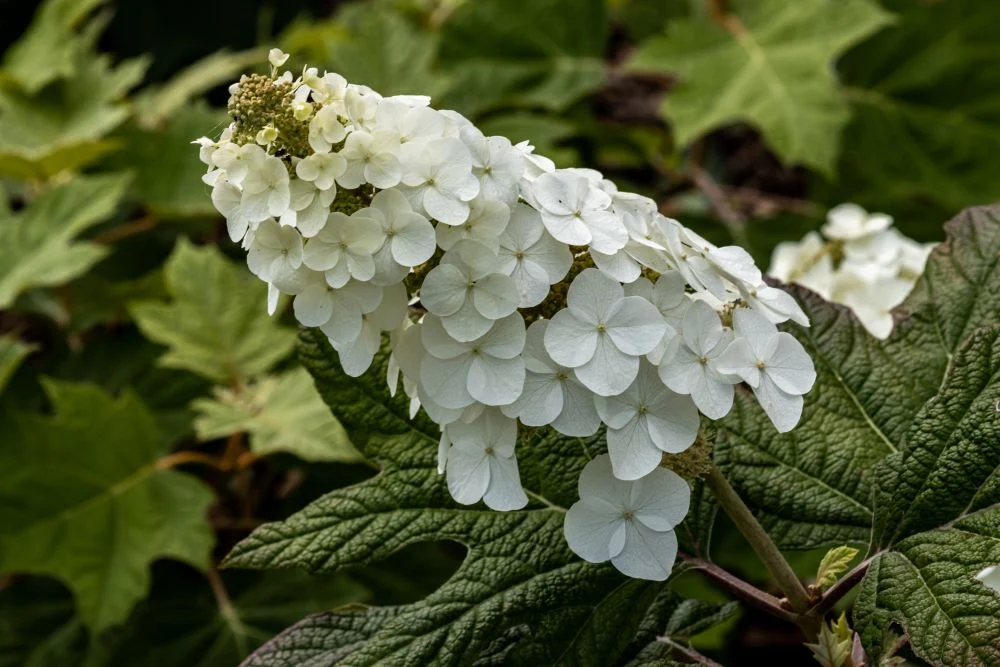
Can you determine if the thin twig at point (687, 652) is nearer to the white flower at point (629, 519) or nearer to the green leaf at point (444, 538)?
the green leaf at point (444, 538)

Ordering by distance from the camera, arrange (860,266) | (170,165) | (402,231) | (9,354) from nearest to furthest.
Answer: (402,231) → (860,266) → (9,354) → (170,165)

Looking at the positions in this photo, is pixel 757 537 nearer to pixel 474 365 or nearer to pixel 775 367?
pixel 775 367

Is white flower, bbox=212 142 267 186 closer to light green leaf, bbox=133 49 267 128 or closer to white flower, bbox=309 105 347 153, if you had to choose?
white flower, bbox=309 105 347 153

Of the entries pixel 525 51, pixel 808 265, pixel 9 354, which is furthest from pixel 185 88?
pixel 808 265

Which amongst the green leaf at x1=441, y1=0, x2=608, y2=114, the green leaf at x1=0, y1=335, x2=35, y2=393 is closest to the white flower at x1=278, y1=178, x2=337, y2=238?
the green leaf at x1=0, y1=335, x2=35, y2=393

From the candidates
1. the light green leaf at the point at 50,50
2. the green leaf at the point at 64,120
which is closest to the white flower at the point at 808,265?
the green leaf at the point at 64,120

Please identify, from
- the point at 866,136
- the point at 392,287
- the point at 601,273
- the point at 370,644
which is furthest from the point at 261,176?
the point at 866,136

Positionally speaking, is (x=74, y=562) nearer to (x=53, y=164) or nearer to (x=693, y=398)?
(x=53, y=164)
